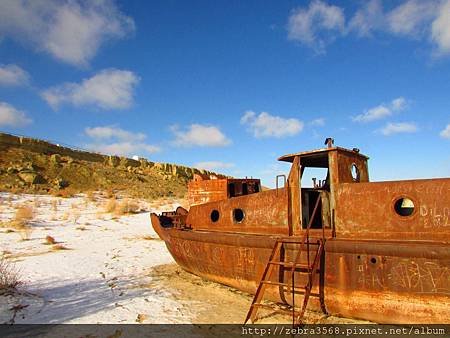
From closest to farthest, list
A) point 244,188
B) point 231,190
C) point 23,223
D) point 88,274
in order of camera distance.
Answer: point 88,274, point 231,190, point 244,188, point 23,223

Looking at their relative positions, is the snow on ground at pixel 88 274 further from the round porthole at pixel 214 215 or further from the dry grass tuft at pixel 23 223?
A: the round porthole at pixel 214 215

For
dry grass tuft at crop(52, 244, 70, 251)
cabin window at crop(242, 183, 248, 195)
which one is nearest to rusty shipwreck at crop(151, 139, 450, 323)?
cabin window at crop(242, 183, 248, 195)

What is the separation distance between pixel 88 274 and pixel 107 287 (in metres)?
1.21

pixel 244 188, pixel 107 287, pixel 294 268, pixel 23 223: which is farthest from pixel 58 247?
pixel 294 268

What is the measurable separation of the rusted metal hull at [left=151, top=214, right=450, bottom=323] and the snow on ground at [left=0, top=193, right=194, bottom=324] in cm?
148

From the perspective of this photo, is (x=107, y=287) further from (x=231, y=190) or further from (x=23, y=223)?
(x=23, y=223)

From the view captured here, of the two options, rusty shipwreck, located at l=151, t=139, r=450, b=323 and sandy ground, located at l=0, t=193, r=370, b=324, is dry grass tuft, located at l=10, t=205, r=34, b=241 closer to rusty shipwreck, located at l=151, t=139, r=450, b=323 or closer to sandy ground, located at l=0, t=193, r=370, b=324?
sandy ground, located at l=0, t=193, r=370, b=324

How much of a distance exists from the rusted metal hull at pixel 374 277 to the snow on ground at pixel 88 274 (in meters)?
1.48

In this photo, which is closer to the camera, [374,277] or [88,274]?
[374,277]

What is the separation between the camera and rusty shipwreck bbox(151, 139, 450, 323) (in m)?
4.67

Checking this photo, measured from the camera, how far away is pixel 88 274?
8031mm

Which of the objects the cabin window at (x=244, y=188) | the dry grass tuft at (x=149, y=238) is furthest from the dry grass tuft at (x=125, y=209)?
the cabin window at (x=244, y=188)

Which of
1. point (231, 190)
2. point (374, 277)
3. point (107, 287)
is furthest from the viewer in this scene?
point (231, 190)

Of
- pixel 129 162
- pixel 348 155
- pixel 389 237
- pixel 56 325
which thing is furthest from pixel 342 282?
pixel 129 162
